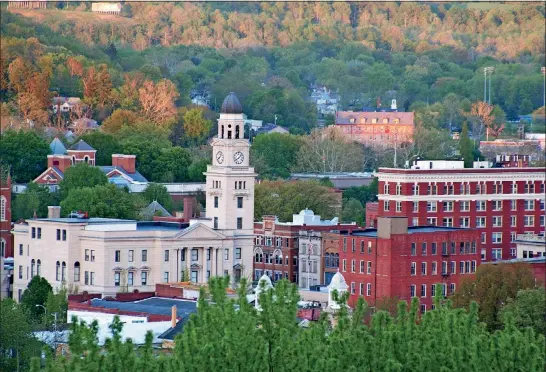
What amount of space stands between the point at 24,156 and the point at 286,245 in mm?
32519

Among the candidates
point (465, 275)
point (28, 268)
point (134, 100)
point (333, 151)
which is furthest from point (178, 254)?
point (134, 100)

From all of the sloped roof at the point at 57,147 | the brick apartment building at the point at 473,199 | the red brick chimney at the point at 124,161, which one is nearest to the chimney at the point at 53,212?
the brick apartment building at the point at 473,199

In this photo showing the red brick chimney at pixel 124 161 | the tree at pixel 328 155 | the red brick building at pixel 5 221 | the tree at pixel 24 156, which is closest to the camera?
the red brick building at pixel 5 221

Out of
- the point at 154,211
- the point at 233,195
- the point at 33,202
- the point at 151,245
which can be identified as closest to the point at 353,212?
the point at 154,211

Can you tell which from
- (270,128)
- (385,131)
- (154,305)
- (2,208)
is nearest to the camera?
(154,305)

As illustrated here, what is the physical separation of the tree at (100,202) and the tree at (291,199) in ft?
23.6

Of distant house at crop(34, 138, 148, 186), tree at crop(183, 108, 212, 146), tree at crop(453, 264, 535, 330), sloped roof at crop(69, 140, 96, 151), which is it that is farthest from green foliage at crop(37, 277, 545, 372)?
tree at crop(183, 108, 212, 146)

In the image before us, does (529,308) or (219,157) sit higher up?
(219,157)

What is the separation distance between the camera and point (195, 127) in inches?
6850

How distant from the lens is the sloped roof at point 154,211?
4591 inches

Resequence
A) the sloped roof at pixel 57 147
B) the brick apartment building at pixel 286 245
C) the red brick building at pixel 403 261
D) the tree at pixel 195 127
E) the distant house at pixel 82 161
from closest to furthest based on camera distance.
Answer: the red brick building at pixel 403 261
the brick apartment building at pixel 286 245
the distant house at pixel 82 161
the sloped roof at pixel 57 147
the tree at pixel 195 127

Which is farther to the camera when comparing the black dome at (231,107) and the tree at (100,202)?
the tree at (100,202)

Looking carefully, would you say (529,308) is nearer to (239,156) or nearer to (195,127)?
(239,156)

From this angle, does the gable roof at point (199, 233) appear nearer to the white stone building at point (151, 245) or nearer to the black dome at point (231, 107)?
the white stone building at point (151, 245)
